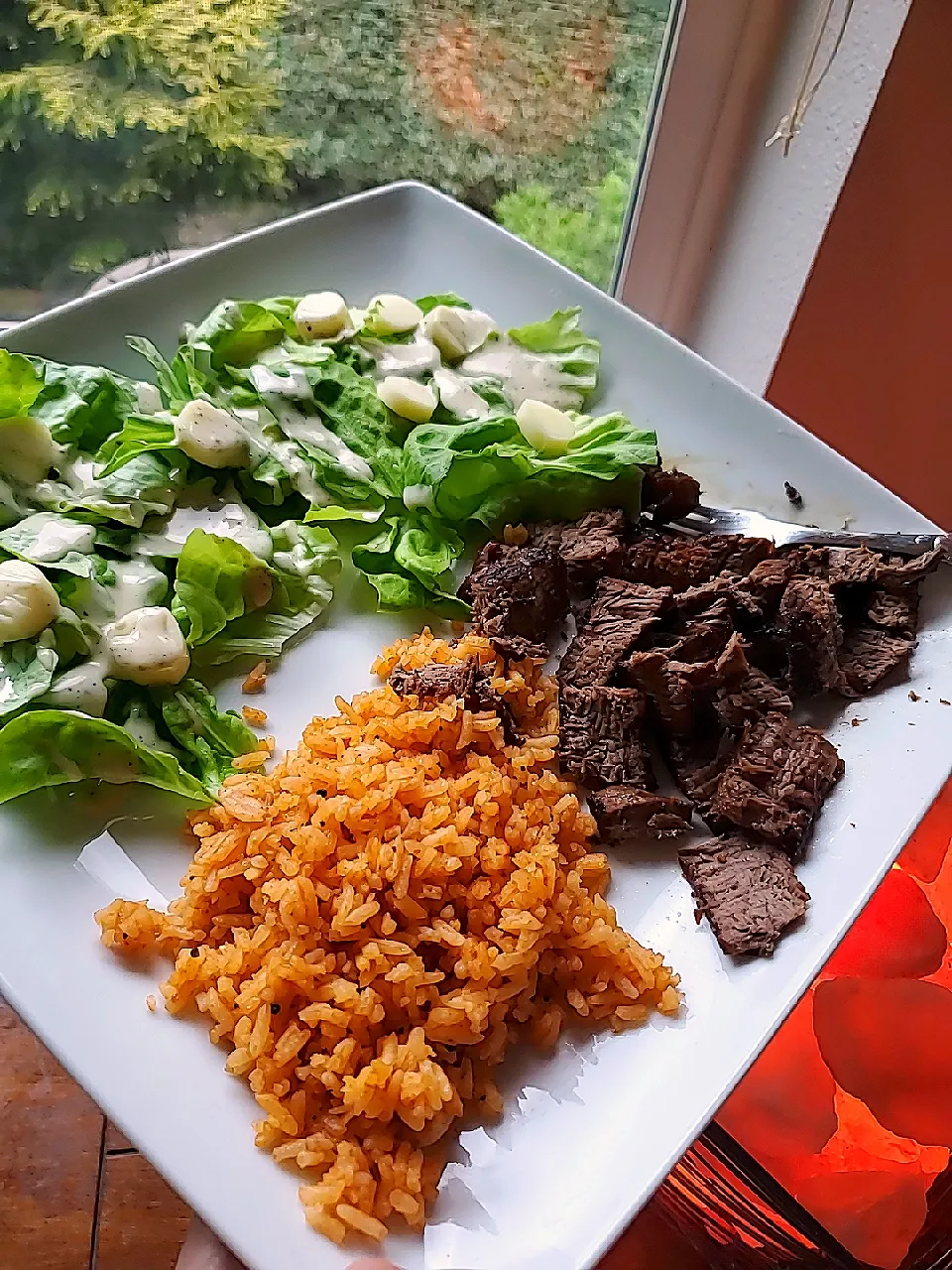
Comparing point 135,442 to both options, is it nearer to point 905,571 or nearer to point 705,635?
point 705,635

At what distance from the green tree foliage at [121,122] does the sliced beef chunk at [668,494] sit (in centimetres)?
97

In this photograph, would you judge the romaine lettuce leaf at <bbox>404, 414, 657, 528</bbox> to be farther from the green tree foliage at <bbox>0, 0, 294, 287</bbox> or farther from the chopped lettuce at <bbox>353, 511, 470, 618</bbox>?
the green tree foliage at <bbox>0, 0, 294, 287</bbox>

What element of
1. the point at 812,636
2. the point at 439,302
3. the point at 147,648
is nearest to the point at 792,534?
the point at 812,636

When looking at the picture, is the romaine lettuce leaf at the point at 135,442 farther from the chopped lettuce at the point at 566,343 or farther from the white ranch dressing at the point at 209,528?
the chopped lettuce at the point at 566,343

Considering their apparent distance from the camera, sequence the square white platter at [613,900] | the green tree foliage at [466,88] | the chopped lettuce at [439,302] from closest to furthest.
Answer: the square white platter at [613,900], the chopped lettuce at [439,302], the green tree foliage at [466,88]

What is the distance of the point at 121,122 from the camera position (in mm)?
1918

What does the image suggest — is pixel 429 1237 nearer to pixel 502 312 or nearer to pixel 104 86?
pixel 502 312

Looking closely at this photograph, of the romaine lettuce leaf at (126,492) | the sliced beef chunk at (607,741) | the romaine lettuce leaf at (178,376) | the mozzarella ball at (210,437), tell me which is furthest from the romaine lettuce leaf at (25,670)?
the sliced beef chunk at (607,741)

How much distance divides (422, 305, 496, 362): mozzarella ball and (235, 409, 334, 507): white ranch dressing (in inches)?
11.8

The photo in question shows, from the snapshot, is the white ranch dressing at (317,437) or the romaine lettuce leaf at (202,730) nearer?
the romaine lettuce leaf at (202,730)

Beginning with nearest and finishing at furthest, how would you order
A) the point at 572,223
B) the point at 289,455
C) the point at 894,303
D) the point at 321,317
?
the point at 289,455 < the point at 321,317 < the point at 894,303 < the point at 572,223

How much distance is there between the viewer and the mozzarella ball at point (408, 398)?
1658 mm

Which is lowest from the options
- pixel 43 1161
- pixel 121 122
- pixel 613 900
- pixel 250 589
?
pixel 43 1161

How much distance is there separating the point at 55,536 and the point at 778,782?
0.91 m
